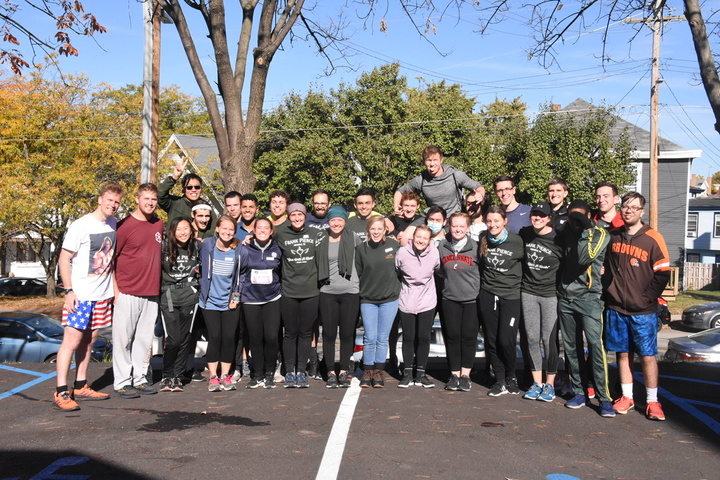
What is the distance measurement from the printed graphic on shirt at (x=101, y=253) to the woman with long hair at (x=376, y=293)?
8.14ft

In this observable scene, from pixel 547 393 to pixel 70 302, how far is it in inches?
183

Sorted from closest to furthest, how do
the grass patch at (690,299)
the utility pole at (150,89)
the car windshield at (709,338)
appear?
the utility pole at (150,89) < the car windshield at (709,338) < the grass patch at (690,299)

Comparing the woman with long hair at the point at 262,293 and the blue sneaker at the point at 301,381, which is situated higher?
the woman with long hair at the point at 262,293

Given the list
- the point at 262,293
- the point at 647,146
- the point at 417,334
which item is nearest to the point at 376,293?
the point at 417,334

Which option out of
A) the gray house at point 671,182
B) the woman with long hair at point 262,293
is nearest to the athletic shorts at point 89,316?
the woman with long hair at point 262,293

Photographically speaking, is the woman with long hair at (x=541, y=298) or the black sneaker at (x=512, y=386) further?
the black sneaker at (x=512, y=386)

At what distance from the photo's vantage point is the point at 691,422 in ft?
17.8

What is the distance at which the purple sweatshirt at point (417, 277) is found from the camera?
6.45 meters

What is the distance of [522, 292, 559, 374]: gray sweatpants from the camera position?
6051 millimetres

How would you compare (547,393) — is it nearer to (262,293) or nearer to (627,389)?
(627,389)

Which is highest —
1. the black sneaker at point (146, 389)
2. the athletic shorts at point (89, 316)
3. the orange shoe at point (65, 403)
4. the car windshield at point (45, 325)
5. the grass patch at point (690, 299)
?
the athletic shorts at point (89, 316)

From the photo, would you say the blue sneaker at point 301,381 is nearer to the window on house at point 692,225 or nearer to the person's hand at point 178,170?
the person's hand at point 178,170

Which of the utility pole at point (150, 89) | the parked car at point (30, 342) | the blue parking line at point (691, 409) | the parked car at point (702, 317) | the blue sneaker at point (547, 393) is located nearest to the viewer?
the blue parking line at point (691, 409)

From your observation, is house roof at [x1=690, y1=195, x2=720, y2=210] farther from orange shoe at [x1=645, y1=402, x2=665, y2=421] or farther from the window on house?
orange shoe at [x1=645, y1=402, x2=665, y2=421]
